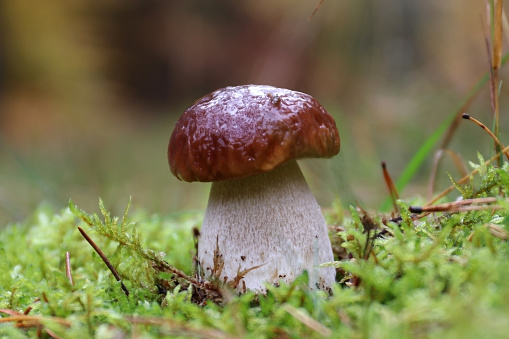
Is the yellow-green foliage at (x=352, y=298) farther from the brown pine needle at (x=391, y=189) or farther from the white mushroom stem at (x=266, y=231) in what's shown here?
the brown pine needle at (x=391, y=189)

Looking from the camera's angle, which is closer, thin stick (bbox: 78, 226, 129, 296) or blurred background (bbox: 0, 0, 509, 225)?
thin stick (bbox: 78, 226, 129, 296)

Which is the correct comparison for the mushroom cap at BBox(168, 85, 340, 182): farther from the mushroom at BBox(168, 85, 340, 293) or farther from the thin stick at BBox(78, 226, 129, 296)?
the thin stick at BBox(78, 226, 129, 296)

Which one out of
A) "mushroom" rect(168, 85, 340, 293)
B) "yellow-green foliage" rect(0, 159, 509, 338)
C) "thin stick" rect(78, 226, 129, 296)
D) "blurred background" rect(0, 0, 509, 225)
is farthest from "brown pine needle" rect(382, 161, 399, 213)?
"thin stick" rect(78, 226, 129, 296)

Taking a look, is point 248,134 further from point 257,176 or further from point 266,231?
point 266,231

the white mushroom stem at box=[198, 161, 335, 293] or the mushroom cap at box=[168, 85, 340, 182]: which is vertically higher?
the mushroom cap at box=[168, 85, 340, 182]

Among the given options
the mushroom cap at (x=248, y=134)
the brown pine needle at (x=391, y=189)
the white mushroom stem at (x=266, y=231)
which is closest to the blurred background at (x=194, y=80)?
the brown pine needle at (x=391, y=189)

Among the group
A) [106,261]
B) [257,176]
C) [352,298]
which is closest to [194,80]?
[257,176]

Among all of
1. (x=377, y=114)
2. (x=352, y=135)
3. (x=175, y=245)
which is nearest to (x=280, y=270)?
(x=175, y=245)
